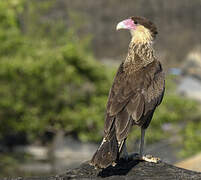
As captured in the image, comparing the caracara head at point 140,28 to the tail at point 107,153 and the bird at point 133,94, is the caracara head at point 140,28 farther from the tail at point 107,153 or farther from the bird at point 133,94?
the tail at point 107,153

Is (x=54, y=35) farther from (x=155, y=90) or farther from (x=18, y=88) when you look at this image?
(x=155, y=90)

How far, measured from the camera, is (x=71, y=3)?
49.5 metres

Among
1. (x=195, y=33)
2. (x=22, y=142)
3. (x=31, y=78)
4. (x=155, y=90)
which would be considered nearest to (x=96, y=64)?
(x=31, y=78)

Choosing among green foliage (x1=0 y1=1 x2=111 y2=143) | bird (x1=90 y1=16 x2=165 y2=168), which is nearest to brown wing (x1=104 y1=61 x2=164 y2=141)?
bird (x1=90 y1=16 x2=165 y2=168)

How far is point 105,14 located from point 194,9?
7.76 m

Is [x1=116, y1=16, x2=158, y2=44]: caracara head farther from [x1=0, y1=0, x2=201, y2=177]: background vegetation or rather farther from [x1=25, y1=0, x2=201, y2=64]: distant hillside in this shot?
[x1=25, y1=0, x2=201, y2=64]: distant hillside

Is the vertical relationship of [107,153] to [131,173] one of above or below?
above

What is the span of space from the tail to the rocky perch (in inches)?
13.9

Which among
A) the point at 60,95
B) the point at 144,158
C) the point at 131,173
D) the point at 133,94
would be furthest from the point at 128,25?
the point at 60,95

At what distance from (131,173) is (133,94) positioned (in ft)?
3.97

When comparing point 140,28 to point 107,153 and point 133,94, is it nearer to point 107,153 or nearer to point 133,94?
point 133,94

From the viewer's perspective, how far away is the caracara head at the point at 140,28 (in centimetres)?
977

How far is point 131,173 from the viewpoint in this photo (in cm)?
880

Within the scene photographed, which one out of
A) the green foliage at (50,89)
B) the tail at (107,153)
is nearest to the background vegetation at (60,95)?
the green foliage at (50,89)
